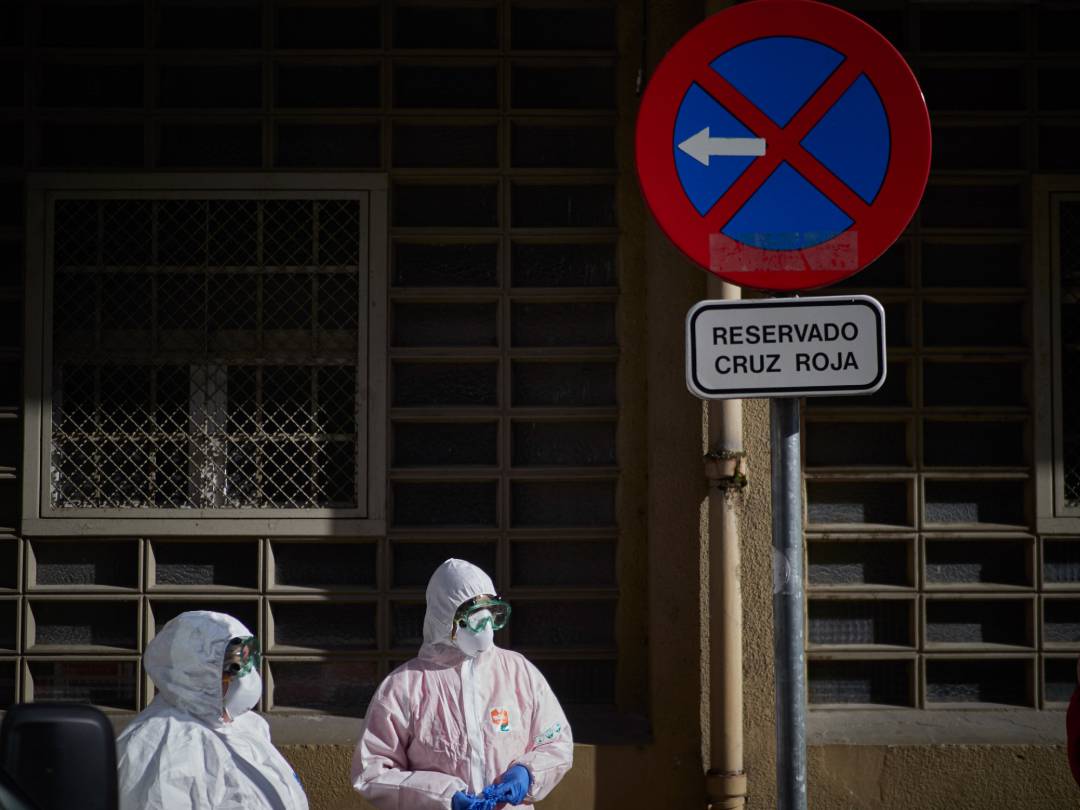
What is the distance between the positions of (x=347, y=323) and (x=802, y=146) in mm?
3070

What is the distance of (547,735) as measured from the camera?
12.3 feet

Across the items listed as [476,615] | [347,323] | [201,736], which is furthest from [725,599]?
[201,736]

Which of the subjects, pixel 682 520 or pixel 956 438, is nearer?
pixel 682 520

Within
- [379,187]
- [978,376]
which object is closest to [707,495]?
[978,376]

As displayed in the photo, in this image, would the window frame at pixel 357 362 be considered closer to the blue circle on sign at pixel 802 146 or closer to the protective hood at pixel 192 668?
the protective hood at pixel 192 668

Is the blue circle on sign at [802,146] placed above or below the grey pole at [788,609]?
above

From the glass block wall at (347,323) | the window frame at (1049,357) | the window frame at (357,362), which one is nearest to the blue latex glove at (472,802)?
the glass block wall at (347,323)

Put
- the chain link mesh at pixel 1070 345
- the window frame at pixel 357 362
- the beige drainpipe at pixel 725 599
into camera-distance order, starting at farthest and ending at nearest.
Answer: the chain link mesh at pixel 1070 345 < the window frame at pixel 357 362 < the beige drainpipe at pixel 725 599

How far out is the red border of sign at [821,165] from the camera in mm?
2805

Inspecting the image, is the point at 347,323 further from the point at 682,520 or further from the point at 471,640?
the point at 471,640

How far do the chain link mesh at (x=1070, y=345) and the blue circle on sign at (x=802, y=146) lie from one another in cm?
311

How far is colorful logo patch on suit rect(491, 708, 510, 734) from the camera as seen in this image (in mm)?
3717

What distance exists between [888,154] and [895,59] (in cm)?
22

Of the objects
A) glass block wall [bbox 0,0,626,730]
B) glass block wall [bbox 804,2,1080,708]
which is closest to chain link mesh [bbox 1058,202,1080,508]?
glass block wall [bbox 804,2,1080,708]
